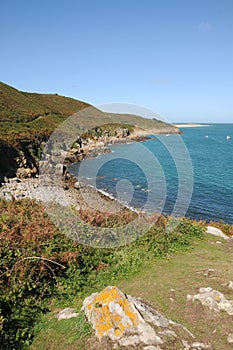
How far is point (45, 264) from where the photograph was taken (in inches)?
304

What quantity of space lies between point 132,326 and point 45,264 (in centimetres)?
352

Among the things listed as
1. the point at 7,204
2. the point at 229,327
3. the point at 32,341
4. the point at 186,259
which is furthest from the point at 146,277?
the point at 7,204

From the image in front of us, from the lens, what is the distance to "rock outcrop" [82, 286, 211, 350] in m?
4.84

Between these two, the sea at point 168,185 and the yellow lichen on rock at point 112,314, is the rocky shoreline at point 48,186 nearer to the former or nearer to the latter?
the sea at point 168,185

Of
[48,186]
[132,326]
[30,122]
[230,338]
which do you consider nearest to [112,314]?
[132,326]

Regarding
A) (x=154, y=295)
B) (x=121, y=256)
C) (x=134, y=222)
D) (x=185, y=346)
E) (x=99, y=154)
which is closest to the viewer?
(x=185, y=346)

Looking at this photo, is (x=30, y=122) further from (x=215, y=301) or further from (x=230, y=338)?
(x=230, y=338)

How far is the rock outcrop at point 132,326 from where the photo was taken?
484 centimetres

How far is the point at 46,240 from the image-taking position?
29.4 feet

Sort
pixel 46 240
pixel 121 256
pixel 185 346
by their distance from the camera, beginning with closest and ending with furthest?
pixel 185 346
pixel 46 240
pixel 121 256

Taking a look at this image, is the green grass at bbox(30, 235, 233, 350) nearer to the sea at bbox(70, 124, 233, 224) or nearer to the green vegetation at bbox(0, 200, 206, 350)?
the green vegetation at bbox(0, 200, 206, 350)

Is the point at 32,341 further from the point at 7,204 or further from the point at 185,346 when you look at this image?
the point at 7,204

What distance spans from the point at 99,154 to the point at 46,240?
47272mm

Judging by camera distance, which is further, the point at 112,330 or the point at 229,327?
the point at 229,327
